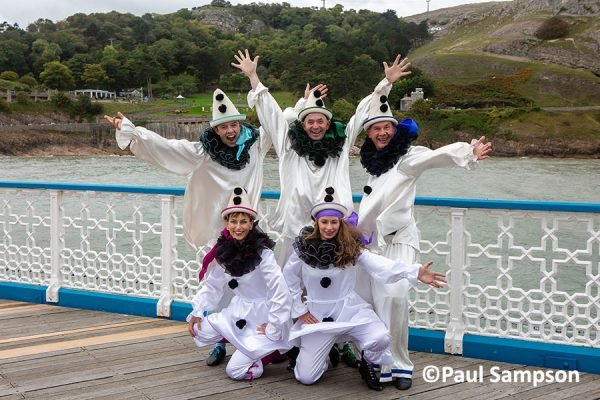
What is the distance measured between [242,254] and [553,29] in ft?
372

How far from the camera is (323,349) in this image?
3.09 meters

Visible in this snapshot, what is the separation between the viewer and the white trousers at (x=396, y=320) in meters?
3.09

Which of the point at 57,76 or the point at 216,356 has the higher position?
the point at 57,76

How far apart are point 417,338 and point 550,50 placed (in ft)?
345

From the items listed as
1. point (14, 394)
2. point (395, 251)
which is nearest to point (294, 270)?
point (395, 251)

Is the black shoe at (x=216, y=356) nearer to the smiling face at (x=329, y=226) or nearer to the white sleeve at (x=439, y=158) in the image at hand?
the smiling face at (x=329, y=226)

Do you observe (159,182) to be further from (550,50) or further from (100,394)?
(550,50)

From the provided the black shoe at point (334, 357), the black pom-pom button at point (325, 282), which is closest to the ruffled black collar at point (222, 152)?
the black pom-pom button at point (325, 282)

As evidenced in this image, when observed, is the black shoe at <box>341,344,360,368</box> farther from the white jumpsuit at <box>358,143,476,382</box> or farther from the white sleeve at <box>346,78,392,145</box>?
the white sleeve at <box>346,78,392,145</box>

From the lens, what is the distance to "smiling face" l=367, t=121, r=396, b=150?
3260mm

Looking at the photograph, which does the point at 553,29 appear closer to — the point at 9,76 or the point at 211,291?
the point at 9,76

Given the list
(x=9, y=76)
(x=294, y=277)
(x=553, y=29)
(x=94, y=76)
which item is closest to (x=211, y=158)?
(x=294, y=277)

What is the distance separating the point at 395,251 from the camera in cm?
324

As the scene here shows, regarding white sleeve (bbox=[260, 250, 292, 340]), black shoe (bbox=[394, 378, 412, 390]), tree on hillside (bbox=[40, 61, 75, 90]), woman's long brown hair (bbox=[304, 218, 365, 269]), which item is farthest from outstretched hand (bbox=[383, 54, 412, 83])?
tree on hillside (bbox=[40, 61, 75, 90])
